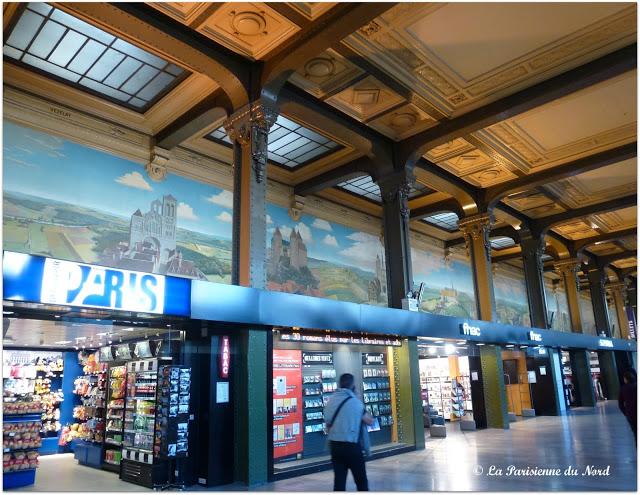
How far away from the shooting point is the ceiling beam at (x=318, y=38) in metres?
7.82

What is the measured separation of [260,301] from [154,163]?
208 inches

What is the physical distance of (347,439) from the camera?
521 cm

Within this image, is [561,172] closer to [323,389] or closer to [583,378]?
[323,389]

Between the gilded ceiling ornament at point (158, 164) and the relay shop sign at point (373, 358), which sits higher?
the gilded ceiling ornament at point (158, 164)

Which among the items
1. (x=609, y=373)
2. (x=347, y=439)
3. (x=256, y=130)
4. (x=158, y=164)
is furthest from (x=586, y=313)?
(x=347, y=439)

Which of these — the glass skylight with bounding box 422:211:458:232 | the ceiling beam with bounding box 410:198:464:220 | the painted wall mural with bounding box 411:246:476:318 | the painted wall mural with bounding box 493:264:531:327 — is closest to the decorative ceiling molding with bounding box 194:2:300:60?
the ceiling beam with bounding box 410:198:464:220

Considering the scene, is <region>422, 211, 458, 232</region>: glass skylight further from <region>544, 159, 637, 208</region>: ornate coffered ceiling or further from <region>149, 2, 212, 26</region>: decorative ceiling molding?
<region>149, 2, 212, 26</region>: decorative ceiling molding

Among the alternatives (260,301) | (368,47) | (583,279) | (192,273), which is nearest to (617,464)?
(260,301)

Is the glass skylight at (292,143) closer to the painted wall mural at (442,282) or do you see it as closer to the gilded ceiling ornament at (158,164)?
the gilded ceiling ornament at (158,164)

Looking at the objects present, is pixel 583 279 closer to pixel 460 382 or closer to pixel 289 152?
pixel 460 382

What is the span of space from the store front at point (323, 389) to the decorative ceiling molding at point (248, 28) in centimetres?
502

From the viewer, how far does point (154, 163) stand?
1156cm

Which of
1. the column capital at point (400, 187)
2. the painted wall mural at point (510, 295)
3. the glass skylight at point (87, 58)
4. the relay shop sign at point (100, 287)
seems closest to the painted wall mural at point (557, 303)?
the painted wall mural at point (510, 295)

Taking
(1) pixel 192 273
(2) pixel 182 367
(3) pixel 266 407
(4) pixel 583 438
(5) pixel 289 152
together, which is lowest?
(4) pixel 583 438
